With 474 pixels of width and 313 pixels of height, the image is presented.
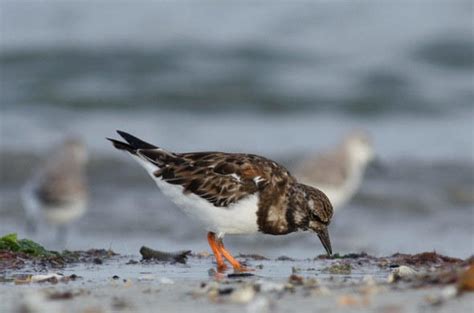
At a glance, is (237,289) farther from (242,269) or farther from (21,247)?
A: (21,247)

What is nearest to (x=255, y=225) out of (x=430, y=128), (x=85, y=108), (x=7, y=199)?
(x=7, y=199)

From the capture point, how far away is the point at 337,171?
9.51 metres

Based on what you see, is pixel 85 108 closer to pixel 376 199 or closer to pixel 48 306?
pixel 376 199

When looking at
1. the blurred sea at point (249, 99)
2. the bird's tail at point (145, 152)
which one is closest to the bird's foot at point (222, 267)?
the bird's tail at point (145, 152)

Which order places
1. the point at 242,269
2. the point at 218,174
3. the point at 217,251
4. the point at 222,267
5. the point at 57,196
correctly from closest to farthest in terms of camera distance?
the point at 242,269
the point at 222,267
the point at 217,251
the point at 218,174
the point at 57,196

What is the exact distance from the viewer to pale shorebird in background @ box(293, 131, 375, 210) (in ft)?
30.5

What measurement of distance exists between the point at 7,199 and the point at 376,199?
3.91 meters

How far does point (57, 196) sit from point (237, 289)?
202 inches

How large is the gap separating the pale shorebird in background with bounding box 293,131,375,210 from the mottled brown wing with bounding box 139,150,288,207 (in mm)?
3490

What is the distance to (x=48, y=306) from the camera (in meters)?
3.71

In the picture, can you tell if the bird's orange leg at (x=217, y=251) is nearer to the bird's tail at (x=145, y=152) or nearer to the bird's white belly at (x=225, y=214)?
the bird's white belly at (x=225, y=214)

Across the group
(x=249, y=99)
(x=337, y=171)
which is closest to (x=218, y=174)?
(x=337, y=171)

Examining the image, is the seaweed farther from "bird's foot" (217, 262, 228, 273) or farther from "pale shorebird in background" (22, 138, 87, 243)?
"pale shorebird in background" (22, 138, 87, 243)

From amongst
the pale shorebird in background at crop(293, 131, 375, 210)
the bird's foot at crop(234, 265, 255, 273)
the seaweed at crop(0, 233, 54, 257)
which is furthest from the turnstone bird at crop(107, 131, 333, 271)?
the pale shorebird in background at crop(293, 131, 375, 210)
